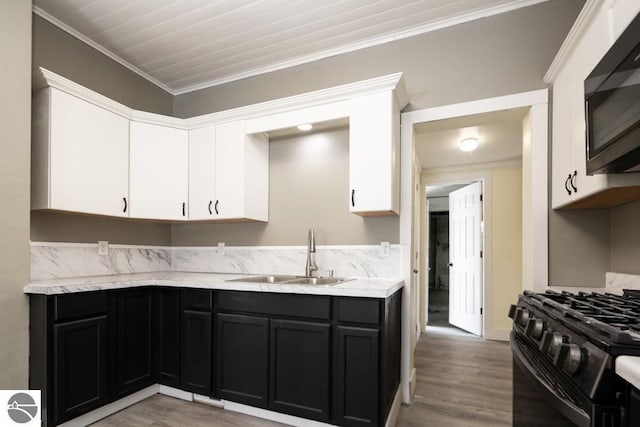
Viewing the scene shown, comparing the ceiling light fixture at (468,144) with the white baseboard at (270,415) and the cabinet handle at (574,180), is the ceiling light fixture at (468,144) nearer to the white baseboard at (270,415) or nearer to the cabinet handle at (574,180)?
the cabinet handle at (574,180)

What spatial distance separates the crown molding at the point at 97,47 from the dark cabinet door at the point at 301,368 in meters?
2.72

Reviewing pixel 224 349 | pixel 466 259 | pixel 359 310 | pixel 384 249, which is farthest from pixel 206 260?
pixel 466 259

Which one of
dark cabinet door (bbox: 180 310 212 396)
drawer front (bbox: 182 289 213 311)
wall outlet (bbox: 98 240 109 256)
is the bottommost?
dark cabinet door (bbox: 180 310 212 396)

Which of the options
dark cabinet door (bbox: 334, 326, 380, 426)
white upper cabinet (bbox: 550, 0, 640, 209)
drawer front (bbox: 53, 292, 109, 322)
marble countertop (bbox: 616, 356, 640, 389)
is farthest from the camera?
drawer front (bbox: 53, 292, 109, 322)

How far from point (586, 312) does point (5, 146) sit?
9.90 ft

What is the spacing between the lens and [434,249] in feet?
28.3

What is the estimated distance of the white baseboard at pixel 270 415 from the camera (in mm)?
2129

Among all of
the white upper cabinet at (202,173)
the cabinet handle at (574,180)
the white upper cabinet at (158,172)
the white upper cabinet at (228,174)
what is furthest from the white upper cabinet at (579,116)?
the white upper cabinet at (158,172)

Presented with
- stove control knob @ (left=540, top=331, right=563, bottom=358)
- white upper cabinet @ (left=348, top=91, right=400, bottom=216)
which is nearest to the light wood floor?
stove control knob @ (left=540, top=331, right=563, bottom=358)

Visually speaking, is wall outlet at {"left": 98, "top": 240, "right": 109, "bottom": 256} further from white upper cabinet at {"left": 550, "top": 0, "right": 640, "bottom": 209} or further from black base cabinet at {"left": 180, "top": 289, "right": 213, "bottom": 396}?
white upper cabinet at {"left": 550, "top": 0, "right": 640, "bottom": 209}

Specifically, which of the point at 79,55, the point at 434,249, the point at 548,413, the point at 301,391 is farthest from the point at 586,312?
the point at 434,249

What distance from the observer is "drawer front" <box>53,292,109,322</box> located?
2.04 m

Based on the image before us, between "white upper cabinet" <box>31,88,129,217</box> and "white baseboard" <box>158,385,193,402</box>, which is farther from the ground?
"white upper cabinet" <box>31,88,129,217</box>

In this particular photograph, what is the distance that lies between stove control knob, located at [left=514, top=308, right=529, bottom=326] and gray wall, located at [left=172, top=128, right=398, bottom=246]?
1.07 metres
